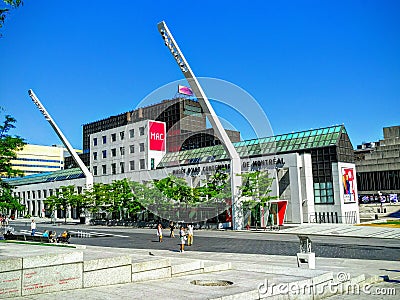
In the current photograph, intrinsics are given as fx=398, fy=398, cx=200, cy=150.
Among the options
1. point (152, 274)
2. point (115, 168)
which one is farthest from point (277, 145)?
point (152, 274)

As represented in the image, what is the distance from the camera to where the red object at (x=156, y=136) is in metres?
75.8

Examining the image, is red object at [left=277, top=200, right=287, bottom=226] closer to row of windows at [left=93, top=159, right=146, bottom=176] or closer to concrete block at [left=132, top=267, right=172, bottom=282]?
row of windows at [left=93, top=159, right=146, bottom=176]

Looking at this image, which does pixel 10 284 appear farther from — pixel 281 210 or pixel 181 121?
pixel 181 121

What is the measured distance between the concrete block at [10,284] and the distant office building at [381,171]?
354 feet

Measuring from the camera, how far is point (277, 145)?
6122 cm

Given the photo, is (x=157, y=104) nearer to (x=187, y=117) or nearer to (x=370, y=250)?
(x=187, y=117)

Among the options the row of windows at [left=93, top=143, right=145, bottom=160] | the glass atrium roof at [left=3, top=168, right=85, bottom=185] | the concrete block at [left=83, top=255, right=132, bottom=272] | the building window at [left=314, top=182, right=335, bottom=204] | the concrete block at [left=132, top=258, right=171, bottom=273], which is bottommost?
the concrete block at [left=132, top=258, right=171, bottom=273]

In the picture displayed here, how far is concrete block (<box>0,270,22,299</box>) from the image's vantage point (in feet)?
33.5

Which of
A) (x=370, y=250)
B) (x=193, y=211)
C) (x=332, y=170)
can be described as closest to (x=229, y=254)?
(x=370, y=250)

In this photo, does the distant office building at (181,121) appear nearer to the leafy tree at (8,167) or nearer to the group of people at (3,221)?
the group of people at (3,221)

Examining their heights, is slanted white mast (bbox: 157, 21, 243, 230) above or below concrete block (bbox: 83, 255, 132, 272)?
above

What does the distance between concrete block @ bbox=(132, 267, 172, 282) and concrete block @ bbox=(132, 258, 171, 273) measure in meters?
0.10

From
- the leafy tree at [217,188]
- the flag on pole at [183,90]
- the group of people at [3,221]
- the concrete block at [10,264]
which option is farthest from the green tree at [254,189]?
the flag on pole at [183,90]

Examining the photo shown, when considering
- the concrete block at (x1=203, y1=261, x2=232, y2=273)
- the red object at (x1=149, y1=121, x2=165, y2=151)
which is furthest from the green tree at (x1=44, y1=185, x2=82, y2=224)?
the concrete block at (x1=203, y1=261, x2=232, y2=273)
